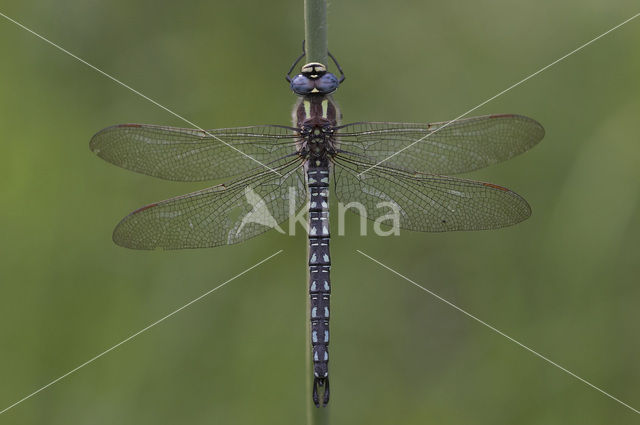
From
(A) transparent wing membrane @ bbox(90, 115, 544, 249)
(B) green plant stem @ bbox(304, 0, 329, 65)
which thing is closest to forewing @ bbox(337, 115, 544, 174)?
(A) transparent wing membrane @ bbox(90, 115, 544, 249)

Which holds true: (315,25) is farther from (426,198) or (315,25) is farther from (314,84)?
(426,198)

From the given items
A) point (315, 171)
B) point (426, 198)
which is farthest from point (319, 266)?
point (426, 198)

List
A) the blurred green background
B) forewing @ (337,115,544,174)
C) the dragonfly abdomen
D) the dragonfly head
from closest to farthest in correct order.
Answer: the dragonfly abdomen, forewing @ (337,115,544,174), the dragonfly head, the blurred green background

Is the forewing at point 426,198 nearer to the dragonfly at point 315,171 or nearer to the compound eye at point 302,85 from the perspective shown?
the dragonfly at point 315,171

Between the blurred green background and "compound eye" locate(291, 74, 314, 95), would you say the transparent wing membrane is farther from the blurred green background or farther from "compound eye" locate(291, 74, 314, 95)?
the blurred green background

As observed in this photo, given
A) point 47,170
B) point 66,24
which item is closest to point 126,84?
point 66,24

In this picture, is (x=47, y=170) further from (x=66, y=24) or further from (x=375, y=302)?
(x=375, y=302)
